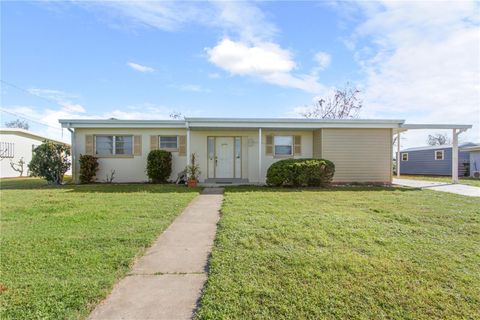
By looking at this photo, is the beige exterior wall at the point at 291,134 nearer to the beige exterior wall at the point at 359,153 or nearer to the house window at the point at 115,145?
the beige exterior wall at the point at 359,153

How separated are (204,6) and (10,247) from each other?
7.34 m

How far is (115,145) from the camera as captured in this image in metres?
13.0

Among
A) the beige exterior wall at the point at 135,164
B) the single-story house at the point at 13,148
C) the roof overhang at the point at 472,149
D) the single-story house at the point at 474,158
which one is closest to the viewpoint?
the beige exterior wall at the point at 135,164

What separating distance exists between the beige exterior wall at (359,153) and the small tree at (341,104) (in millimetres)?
16173

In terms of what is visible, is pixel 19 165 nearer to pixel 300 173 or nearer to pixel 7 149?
pixel 7 149

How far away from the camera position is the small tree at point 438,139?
43222 millimetres

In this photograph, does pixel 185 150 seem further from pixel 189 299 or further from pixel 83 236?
pixel 189 299

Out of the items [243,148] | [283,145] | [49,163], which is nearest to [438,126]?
[283,145]

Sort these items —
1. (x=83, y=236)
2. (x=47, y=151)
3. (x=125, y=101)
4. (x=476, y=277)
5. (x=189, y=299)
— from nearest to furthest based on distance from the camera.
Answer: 1. (x=189, y=299)
2. (x=476, y=277)
3. (x=83, y=236)
4. (x=47, y=151)
5. (x=125, y=101)

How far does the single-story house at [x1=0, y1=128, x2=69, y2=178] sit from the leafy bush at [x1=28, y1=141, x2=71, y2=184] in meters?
8.43

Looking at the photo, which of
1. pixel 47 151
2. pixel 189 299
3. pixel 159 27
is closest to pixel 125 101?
pixel 47 151

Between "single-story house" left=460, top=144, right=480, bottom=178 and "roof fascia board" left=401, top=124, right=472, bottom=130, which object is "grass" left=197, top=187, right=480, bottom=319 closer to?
"roof fascia board" left=401, top=124, right=472, bottom=130

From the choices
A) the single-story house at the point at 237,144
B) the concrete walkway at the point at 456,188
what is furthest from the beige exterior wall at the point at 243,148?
the concrete walkway at the point at 456,188

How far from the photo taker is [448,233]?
4.66 meters
